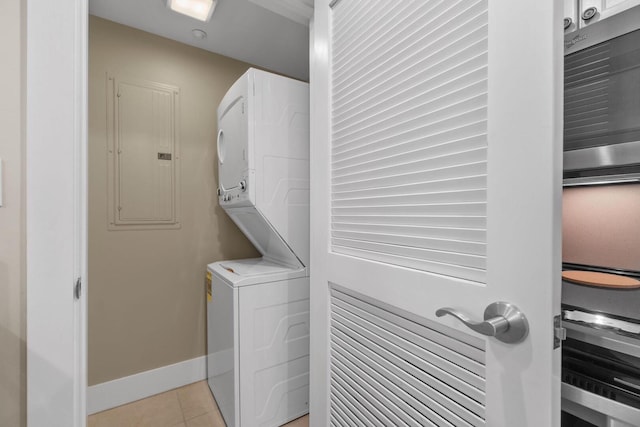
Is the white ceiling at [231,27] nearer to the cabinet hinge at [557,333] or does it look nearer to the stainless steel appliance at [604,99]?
the stainless steel appliance at [604,99]

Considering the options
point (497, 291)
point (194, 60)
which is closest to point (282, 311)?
point (497, 291)

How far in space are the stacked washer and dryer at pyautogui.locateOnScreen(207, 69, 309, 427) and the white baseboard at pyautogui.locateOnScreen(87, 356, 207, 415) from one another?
34 centimetres

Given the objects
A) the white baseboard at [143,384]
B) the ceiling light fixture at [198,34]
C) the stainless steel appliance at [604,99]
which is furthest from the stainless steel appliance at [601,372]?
the ceiling light fixture at [198,34]

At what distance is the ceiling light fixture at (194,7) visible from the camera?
5.45 ft

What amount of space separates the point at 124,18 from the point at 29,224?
173cm

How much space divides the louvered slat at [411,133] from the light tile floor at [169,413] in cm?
151

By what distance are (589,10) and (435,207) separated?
65 centimetres

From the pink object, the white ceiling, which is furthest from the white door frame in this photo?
the pink object

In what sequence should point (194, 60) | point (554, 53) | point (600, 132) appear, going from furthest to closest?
1. point (194, 60)
2. point (600, 132)
3. point (554, 53)

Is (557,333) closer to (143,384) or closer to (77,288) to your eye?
(77,288)

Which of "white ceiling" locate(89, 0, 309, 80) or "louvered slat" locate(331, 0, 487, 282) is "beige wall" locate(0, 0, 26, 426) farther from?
"white ceiling" locate(89, 0, 309, 80)

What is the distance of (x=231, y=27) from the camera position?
1.92m

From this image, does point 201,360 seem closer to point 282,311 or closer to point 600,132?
point 282,311

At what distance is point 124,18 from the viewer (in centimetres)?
183
